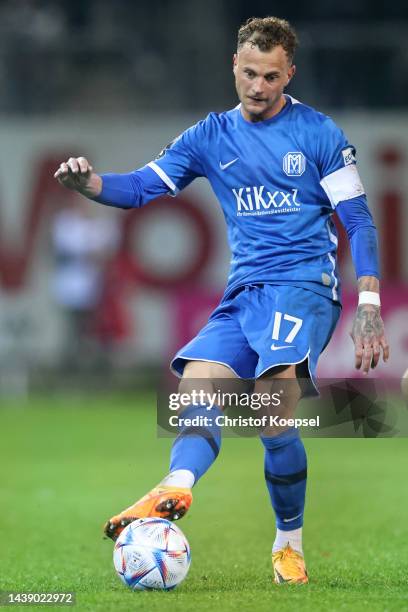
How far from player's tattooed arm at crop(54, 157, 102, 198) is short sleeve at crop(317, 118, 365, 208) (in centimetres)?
99

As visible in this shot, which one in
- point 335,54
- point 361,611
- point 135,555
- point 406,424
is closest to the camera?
point 361,611

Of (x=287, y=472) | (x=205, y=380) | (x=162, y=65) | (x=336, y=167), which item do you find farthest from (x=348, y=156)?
(x=162, y=65)

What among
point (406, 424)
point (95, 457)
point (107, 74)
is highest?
point (107, 74)

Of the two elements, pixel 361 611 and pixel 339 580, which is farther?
pixel 339 580

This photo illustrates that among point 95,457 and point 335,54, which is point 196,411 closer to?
point 95,457

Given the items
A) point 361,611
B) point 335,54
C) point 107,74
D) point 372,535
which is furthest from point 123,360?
point 361,611

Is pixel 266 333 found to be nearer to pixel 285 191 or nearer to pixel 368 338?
pixel 368 338

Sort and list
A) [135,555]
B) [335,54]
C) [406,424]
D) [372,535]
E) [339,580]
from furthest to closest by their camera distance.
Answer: [335,54] → [372,535] → [406,424] → [339,580] → [135,555]

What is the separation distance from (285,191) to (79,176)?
3.00 feet

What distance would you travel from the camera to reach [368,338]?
556cm

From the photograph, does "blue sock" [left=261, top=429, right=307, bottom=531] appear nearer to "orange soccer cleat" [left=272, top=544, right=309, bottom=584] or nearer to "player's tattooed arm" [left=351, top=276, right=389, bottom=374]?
"orange soccer cleat" [left=272, top=544, right=309, bottom=584]

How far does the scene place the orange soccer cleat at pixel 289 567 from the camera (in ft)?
19.4

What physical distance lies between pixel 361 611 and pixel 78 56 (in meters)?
12.4

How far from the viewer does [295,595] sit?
5480mm
